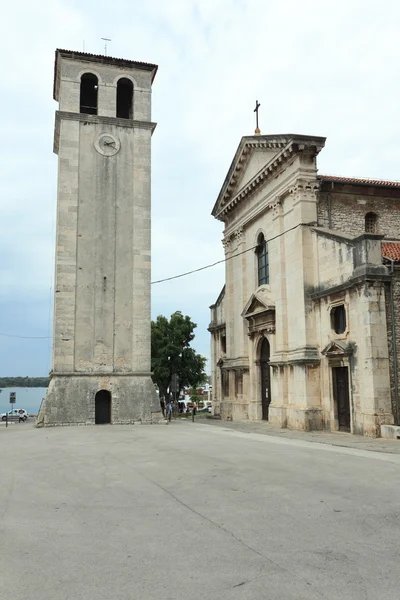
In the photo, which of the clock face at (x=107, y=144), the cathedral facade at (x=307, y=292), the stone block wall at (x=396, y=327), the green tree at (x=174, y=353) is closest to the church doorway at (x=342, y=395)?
the cathedral facade at (x=307, y=292)

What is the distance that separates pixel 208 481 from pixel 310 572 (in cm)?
459

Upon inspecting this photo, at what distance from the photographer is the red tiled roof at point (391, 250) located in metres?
19.3

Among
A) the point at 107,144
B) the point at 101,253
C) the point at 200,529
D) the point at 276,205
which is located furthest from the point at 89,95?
the point at 200,529

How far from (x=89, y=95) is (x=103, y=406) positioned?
1723 centimetres

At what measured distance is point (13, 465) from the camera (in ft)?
37.6

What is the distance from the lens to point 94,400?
25.0 meters

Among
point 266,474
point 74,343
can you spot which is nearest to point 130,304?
point 74,343

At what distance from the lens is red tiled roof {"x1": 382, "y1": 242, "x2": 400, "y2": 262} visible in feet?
63.4

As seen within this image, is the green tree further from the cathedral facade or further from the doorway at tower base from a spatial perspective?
the doorway at tower base

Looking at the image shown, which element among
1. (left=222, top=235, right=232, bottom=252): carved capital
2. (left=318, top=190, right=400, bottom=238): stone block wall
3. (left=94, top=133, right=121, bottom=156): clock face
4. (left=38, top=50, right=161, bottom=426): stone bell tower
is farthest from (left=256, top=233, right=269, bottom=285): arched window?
(left=94, top=133, right=121, bottom=156): clock face

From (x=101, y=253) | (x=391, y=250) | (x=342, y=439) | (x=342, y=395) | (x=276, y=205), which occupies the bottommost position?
(x=342, y=439)

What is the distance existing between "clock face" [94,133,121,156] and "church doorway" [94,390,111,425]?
12212mm

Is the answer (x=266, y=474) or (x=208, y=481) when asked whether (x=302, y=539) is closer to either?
(x=208, y=481)

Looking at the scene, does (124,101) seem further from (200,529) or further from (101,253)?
(200,529)
